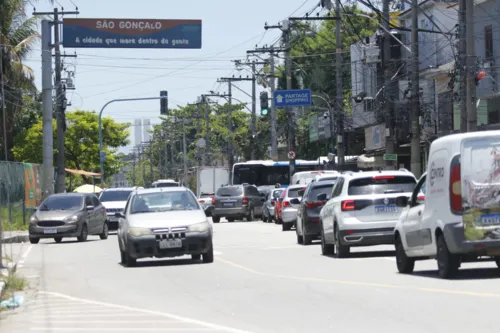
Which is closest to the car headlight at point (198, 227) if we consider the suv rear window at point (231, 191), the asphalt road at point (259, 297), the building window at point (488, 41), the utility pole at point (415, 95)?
the asphalt road at point (259, 297)

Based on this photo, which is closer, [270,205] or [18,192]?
[18,192]

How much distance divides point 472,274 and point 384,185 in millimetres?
5871

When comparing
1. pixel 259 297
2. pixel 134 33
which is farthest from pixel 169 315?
pixel 134 33

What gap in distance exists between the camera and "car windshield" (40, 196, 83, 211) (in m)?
37.1

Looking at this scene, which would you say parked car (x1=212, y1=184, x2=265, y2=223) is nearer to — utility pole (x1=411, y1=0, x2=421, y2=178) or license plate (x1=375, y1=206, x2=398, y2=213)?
utility pole (x1=411, y1=0, x2=421, y2=178)

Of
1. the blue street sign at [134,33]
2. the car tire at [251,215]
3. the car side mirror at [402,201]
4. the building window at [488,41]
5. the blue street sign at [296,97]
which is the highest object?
the blue street sign at [134,33]

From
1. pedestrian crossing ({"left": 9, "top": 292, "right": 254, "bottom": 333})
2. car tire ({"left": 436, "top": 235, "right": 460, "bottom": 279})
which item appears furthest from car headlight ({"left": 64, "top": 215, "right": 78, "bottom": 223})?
car tire ({"left": 436, "top": 235, "right": 460, "bottom": 279})

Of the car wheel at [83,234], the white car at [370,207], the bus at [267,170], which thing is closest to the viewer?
the white car at [370,207]

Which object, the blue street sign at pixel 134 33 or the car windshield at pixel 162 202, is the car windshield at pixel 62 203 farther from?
the blue street sign at pixel 134 33

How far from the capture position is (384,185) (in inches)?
912

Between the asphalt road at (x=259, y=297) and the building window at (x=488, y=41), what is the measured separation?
2481 centimetres

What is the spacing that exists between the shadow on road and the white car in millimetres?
4256

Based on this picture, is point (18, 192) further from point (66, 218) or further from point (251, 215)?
point (251, 215)

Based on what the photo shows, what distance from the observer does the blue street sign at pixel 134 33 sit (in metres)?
51.1
